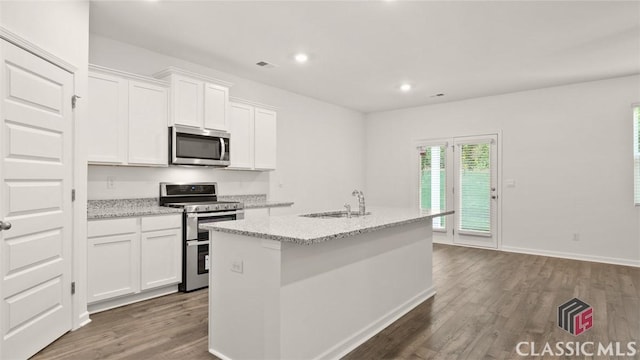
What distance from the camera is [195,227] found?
3707 mm

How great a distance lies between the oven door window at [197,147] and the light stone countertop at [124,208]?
0.63 metres

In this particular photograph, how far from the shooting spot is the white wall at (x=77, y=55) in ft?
8.22

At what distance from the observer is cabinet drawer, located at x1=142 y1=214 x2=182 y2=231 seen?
3.36 metres

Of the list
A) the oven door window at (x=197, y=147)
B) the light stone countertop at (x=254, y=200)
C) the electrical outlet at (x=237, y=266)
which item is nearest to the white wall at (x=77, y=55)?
the oven door window at (x=197, y=147)

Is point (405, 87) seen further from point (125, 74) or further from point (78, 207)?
point (78, 207)

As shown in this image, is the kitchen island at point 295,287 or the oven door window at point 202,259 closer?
the kitchen island at point 295,287

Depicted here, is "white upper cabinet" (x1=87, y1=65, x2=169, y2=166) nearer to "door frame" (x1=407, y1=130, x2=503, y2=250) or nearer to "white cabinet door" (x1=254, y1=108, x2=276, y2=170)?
"white cabinet door" (x1=254, y1=108, x2=276, y2=170)

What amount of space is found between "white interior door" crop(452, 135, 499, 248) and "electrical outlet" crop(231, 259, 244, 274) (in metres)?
5.11

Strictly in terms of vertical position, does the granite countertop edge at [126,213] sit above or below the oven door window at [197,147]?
below

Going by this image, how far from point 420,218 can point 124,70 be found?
132 inches

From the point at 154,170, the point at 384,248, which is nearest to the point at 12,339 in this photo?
the point at 154,170

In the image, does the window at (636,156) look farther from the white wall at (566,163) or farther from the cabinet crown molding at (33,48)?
the cabinet crown molding at (33,48)

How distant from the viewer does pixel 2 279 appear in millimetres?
2119

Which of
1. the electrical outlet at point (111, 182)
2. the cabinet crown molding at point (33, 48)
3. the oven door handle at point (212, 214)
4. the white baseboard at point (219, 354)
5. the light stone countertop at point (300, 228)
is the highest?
the cabinet crown molding at point (33, 48)
